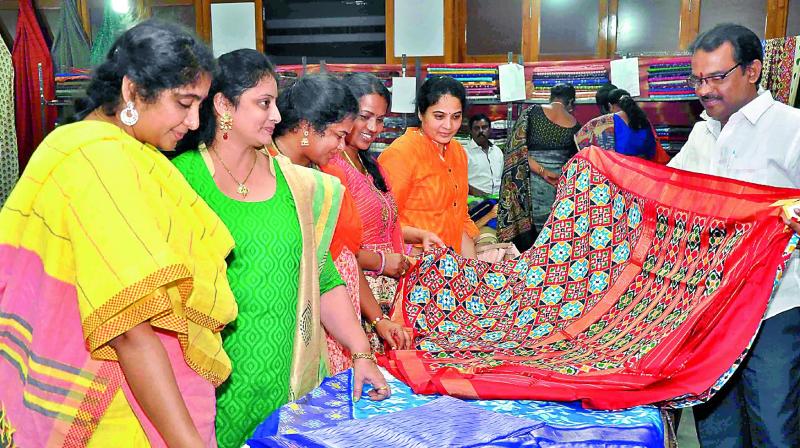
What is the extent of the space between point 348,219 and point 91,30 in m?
6.51

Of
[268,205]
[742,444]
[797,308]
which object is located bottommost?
[742,444]

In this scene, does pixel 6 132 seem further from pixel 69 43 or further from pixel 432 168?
pixel 432 168

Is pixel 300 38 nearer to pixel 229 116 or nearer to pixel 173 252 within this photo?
pixel 229 116

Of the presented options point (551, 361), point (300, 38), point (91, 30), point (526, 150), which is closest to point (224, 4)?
point (300, 38)

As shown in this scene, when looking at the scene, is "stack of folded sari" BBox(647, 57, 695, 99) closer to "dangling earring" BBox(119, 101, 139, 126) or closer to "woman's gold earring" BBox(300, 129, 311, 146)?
"woman's gold earring" BBox(300, 129, 311, 146)

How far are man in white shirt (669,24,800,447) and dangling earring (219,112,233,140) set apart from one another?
152cm

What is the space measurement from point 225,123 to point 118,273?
0.62m

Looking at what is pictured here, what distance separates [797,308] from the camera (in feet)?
7.09

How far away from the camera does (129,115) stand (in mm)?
1259

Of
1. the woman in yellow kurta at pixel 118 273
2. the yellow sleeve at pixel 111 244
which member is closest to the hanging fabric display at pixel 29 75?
the woman in yellow kurta at pixel 118 273

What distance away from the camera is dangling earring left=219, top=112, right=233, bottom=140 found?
1.67m

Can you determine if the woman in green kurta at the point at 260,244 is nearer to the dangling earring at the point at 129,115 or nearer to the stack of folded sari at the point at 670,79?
the dangling earring at the point at 129,115

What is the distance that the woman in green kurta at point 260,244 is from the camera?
159cm

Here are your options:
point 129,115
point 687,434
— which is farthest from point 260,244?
point 687,434
